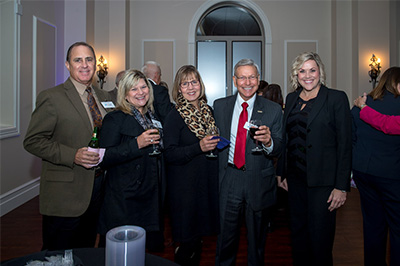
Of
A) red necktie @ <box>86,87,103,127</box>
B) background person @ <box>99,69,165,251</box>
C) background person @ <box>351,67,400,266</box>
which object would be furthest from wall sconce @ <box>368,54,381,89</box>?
red necktie @ <box>86,87,103,127</box>

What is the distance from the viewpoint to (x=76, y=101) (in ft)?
6.28

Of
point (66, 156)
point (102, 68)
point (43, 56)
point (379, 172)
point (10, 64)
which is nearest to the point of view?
point (66, 156)

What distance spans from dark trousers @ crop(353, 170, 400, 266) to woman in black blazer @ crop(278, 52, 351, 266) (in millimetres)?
373

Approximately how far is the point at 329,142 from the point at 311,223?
587 millimetres

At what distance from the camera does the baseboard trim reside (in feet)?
13.4

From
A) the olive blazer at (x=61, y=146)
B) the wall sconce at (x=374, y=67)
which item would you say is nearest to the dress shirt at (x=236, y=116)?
the olive blazer at (x=61, y=146)

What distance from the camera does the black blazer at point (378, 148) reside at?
2105 mm

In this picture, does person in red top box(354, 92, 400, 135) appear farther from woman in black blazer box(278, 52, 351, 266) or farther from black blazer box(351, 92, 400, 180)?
woman in black blazer box(278, 52, 351, 266)

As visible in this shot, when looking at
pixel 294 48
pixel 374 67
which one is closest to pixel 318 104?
pixel 374 67

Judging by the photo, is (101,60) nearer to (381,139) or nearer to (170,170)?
(170,170)

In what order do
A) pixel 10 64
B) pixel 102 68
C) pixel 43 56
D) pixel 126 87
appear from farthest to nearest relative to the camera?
pixel 102 68 → pixel 43 56 → pixel 10 64 → pixel 126 87

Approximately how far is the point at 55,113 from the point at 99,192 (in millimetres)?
603

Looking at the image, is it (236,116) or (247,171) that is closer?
(247,171)

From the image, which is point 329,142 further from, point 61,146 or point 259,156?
point 61,146
